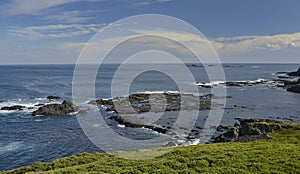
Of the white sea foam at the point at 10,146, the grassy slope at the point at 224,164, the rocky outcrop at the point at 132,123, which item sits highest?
the grassy slope at the point at 224,164

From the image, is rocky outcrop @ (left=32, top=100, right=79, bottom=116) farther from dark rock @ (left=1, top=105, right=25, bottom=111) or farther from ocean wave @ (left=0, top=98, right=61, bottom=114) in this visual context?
dark rock @ (left=1, top=105, right=25, bottom=111)

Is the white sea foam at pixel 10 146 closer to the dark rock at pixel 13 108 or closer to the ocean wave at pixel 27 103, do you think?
the ocean wave at pixel 27 103

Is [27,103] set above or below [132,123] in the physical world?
above

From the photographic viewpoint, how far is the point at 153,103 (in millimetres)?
61969

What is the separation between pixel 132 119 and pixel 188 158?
3153cm

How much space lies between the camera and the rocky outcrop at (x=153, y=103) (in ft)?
182

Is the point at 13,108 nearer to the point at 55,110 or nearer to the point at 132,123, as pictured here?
the point at 55,110

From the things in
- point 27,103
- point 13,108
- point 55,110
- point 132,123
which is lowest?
point 132,123

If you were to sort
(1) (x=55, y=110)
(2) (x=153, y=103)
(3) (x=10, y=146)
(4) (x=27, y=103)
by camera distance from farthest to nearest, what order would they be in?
(2) (x=153, y=103) → (4) (x=27, y=103) → (1) (x=55, y=110) → (3) (x=10, y=146)

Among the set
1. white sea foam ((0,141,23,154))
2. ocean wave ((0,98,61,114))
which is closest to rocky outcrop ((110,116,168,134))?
white sea foam ((0,141,23,154))

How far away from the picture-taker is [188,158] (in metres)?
15.0

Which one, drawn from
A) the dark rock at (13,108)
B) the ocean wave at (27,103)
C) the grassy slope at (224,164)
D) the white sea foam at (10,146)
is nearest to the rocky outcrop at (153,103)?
the ocean wave at (27,103)

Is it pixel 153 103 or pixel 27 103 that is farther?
pixel 153 103

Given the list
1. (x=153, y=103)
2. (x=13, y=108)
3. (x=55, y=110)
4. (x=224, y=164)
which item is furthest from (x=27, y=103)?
(x=224, y=164)
